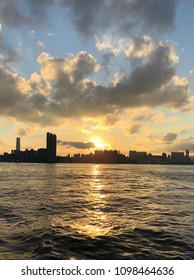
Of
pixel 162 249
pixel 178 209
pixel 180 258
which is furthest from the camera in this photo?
pixel 178 209

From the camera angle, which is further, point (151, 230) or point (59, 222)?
point (59, 222)

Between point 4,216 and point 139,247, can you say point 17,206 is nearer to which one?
point 4,216

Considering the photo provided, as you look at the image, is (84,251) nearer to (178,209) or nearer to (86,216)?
(86,216)

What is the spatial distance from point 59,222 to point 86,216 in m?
3.45

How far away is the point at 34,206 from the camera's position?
3256 cm

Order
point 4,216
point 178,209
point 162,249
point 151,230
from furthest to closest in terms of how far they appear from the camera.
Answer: point 178,209 < point 4,216 < point 151,230 < point 162,249

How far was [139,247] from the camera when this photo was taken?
16969mm

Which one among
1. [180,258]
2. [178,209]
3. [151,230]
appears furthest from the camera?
[178,209]

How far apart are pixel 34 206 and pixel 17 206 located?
2.01 m

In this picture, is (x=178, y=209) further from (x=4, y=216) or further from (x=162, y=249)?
(x=4, y=216)

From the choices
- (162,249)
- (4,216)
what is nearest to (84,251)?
(162,249)
